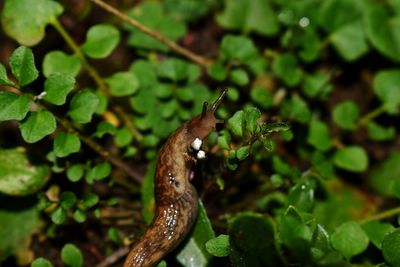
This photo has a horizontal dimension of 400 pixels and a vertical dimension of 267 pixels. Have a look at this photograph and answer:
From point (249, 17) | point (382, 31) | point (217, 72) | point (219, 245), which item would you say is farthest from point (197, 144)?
point (382, 31)

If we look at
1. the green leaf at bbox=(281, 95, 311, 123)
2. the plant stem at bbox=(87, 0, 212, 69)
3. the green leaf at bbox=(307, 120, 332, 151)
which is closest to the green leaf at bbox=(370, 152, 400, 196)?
the green leaf at bbox=(307, 120, 332, 151)

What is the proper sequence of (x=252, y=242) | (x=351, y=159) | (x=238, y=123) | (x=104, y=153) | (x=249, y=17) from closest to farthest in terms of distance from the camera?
(x=252, y=242), (x=238, y=123), (x=104, y=153), (x=351, y=159), (x=249, y=17)

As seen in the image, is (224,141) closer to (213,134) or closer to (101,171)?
(213,134)

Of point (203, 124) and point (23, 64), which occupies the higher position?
point (23, 64)

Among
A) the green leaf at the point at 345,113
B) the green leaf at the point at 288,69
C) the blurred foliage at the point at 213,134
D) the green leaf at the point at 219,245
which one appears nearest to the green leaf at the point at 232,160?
the blurred foliage at the point at 213,134

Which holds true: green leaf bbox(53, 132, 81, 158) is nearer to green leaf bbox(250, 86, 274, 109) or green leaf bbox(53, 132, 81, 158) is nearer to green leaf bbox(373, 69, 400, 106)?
green leaf bbox(250, 86, 274, 109)

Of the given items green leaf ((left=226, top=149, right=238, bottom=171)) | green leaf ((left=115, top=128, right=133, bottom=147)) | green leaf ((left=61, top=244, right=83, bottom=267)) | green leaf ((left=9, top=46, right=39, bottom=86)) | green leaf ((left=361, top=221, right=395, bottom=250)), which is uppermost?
green leaf ((left=9, top=46, right=39, bottom=86))

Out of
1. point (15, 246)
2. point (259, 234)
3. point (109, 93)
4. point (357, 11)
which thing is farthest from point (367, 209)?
point (15, 246)

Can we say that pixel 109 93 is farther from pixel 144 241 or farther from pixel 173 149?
pixel 144 241

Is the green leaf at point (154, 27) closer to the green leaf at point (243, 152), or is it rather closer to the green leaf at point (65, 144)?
the green leaf at point (65, 144)
